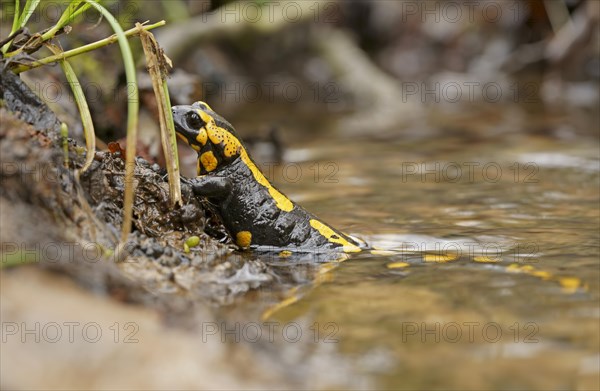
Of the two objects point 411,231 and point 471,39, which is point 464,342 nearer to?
point 411,231

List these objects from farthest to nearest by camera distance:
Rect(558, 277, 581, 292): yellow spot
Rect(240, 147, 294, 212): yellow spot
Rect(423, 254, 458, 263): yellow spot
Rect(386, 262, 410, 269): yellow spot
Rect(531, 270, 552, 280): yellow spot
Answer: Rect(240, 147, 294, 212): yellow spot, Rect(423, 254, 458, 263): yellow spot, Rect(386, 262, 410, 269): yellow spot, Rect(531, 270, 552, 280): yellow spot, Rect(558, 277, 581, 292): yellow spot

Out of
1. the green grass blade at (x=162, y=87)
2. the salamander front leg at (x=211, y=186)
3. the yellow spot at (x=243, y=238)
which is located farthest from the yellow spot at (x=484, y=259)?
the green grass blade at (x=162, y=87)

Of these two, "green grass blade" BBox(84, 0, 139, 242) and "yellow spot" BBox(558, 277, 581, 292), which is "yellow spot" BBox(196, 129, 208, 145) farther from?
"yellow spot" BBox(558, 277, 581, 292)

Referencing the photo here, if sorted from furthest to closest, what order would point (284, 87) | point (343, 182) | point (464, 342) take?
point (284, 87)
point (343, 182)
point (464, 342)

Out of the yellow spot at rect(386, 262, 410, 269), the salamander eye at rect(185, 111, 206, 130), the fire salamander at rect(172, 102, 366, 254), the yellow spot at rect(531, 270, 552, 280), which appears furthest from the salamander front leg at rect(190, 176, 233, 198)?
the yellow spot at rect(531, 270, 552, 280)

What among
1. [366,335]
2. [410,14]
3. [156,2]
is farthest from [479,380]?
[410,14]
